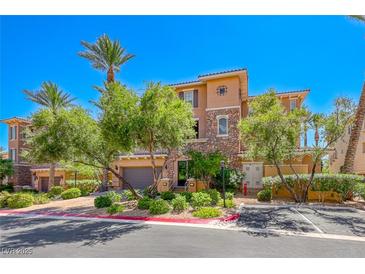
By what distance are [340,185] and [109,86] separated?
15.5 metres

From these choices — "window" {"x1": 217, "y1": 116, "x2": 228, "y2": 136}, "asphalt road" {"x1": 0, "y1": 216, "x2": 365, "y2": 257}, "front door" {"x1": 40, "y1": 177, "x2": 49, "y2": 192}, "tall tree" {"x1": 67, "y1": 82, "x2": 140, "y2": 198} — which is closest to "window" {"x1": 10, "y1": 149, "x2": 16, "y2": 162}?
"front door" {"x1": 40, "y1": 177, "x2": 49, "y2": 192}

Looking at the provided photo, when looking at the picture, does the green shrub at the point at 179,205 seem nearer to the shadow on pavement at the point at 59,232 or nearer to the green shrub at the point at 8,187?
the shadow on pavement at the point at 59,232

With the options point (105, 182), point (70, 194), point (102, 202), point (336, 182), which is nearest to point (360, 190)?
point (336, 182)

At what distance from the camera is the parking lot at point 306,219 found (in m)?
9.57

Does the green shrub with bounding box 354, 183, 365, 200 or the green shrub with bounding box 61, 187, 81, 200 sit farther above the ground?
the green shrub with bounding box 354, 183, 365, 200

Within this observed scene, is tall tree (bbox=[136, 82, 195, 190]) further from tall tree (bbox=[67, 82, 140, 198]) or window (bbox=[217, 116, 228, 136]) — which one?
window (bbox=[217, 116, 228, 136])

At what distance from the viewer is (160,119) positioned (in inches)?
497

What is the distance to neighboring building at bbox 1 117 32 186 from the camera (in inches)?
1293

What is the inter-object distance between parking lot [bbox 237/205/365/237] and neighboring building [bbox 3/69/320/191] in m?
6.74

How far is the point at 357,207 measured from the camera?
47.4 ft

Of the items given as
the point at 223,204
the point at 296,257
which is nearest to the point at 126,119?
the point at 223,204

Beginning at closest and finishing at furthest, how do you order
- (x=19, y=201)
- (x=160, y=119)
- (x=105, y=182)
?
A: (x=160, y=119) → (x=19, y=201) → (x=105, y=182)

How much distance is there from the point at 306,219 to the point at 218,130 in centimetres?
1199

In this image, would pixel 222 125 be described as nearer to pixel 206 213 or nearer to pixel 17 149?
pixel 206 213
